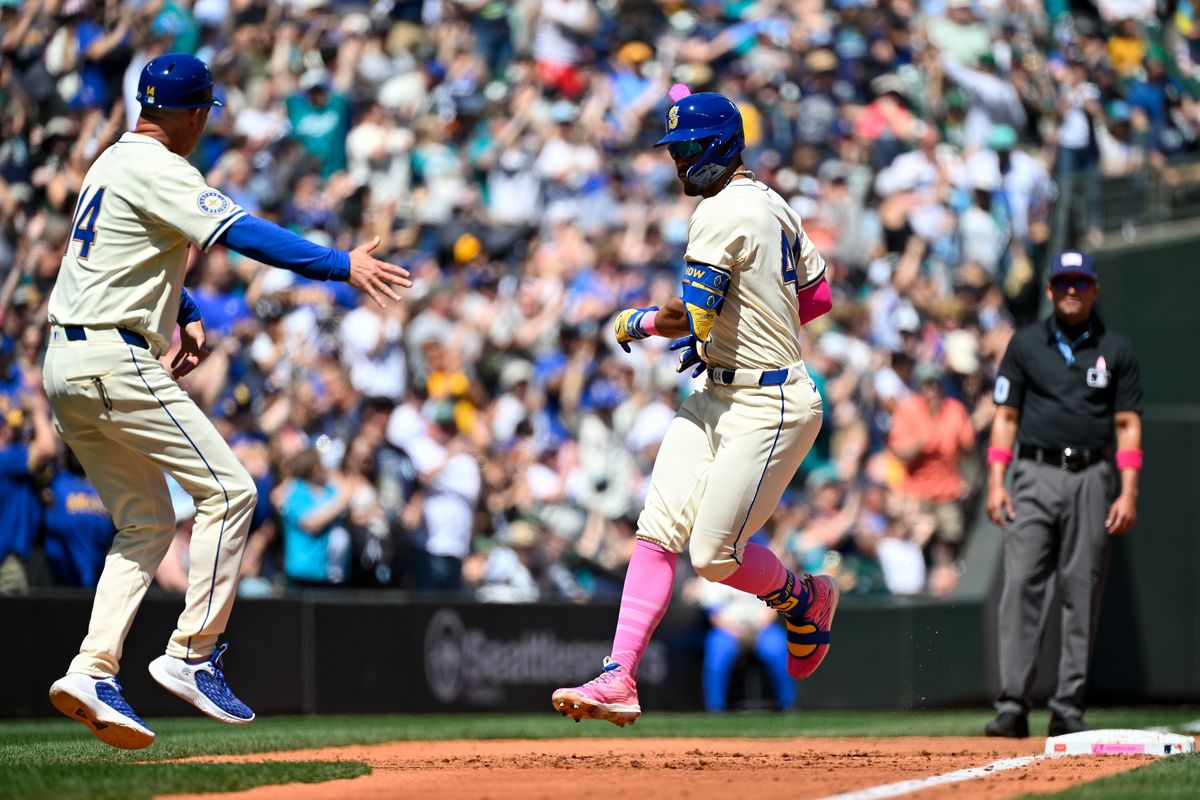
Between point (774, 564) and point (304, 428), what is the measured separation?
19.1 ft

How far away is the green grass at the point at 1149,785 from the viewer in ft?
17.6

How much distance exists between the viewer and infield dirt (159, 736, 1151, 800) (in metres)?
5.45

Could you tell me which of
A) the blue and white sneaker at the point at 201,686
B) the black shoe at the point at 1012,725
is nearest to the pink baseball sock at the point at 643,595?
the blue and white sneaker at the point at 201,686

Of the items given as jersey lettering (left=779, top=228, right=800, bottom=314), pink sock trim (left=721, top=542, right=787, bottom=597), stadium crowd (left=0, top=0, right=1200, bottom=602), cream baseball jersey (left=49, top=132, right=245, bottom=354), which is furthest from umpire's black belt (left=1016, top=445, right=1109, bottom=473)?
cream baseball jersey (left=49, top=132, right=245, bottom=354)

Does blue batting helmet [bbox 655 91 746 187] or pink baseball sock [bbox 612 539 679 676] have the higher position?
blue batting helmet [bbox 655 91 746 187]

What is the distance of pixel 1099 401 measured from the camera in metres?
9.02

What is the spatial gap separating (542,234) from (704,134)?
8.75m

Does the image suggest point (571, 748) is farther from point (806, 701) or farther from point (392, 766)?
point (806, 701)

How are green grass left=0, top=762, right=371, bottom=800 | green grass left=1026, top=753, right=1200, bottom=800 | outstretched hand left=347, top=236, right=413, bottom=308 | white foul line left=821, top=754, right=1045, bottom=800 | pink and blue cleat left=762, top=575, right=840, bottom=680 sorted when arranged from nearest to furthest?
green grass left=0, top=762, right=371, bottom=800 < white foul line left=821, top=754, right=1045, bottom=800 < green grass left=1026, top=753, right=1200, bottom=800 < outstretched hand left=347, top=236, right=413, bottom=308 < pink and blue cleat left=762, top=575, right=840, bottom=680

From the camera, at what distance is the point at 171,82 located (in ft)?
21.3

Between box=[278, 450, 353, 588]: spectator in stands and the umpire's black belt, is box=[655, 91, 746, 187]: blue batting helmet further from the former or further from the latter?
box=[278, 450, 353, 588]: spectator in stands

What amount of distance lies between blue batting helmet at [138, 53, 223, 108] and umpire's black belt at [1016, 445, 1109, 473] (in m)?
4.72

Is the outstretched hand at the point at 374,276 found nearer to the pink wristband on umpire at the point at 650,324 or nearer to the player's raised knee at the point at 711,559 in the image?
the pink wristband on umpire at the point at 650,324

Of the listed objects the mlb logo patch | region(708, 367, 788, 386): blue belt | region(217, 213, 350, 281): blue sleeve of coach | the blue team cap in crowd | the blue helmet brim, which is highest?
the blue helmet brim
